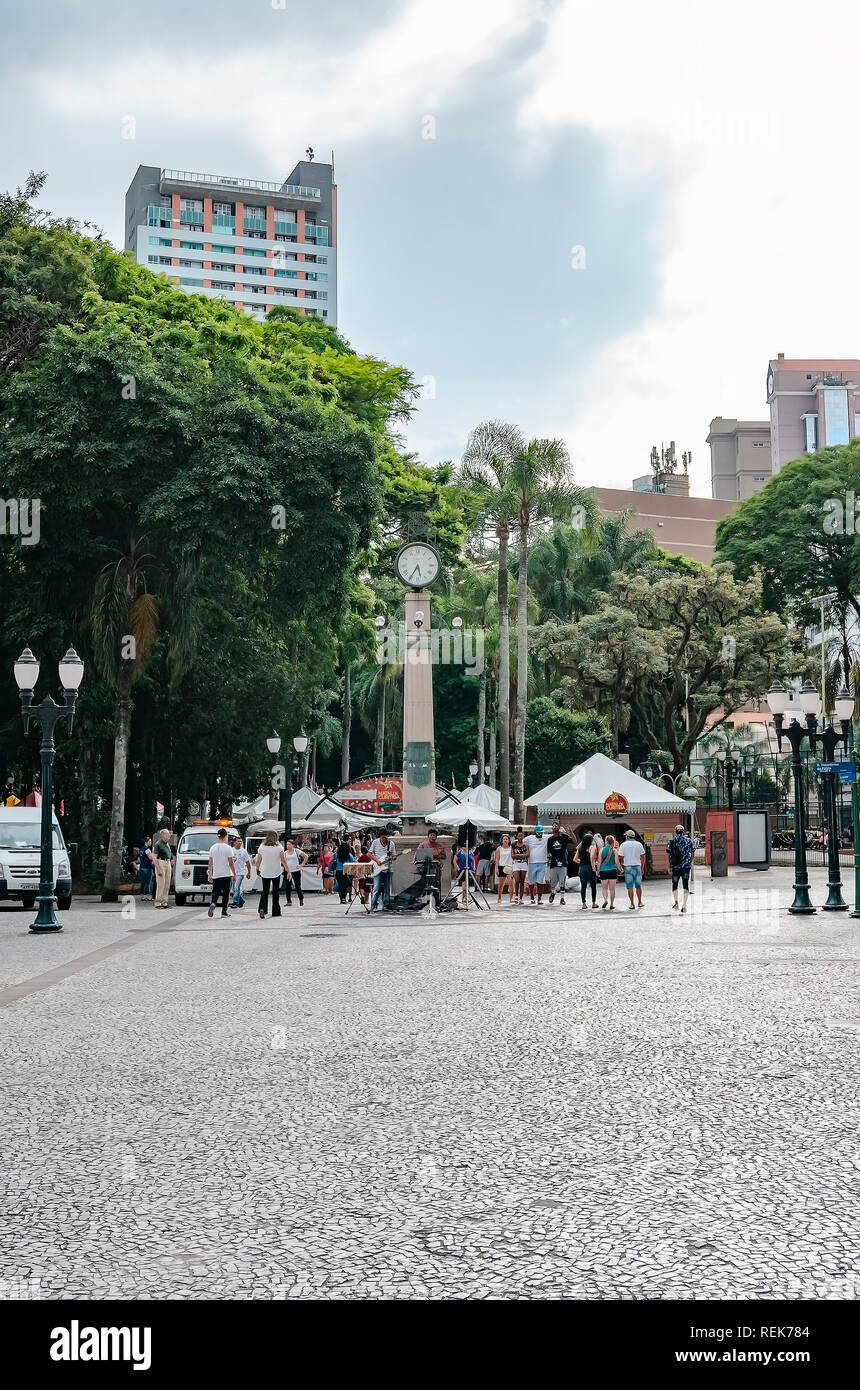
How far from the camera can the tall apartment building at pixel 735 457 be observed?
126 m

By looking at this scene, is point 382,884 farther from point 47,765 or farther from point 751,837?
point 751,837

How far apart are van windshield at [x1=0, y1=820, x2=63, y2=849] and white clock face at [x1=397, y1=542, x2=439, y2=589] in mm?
9149

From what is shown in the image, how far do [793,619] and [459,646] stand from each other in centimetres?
1479

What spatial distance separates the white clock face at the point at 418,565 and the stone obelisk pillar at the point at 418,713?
0.31 metres

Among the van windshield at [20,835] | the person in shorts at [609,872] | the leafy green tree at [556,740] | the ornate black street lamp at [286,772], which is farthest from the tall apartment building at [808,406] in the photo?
the van windshield at [20,835]

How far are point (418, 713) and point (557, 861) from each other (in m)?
4.99

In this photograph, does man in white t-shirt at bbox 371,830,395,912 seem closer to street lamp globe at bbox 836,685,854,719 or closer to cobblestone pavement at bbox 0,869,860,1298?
street lamp globe at bbox 836,685,854,719

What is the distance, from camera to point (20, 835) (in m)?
30.0

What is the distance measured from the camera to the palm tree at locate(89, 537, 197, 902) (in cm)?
3416

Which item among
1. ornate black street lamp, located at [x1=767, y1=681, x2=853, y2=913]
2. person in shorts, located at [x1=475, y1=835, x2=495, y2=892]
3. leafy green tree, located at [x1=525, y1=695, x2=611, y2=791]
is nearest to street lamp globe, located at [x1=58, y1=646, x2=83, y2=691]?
ornate black street lamp, located at [x1=767, y1=681, x2=853, y2=913]

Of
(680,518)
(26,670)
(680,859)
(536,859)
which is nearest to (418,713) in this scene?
(536,859)

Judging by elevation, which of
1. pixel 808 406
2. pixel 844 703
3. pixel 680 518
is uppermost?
pixel 808 406
